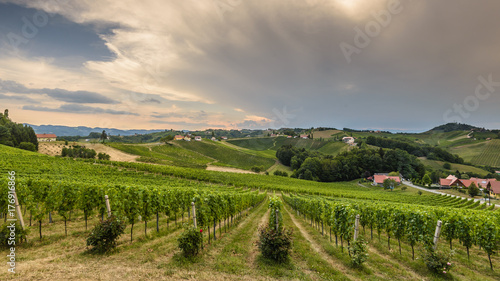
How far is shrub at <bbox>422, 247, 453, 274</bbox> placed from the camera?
8172 millimetres

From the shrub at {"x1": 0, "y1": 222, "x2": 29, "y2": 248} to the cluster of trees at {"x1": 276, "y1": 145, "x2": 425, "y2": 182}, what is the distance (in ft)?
299

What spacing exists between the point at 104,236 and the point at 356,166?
10876 cm

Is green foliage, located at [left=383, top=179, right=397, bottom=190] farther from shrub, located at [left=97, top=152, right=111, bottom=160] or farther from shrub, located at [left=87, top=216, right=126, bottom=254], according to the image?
shrub, located at [left=97, top=152, right=111, bottom=160]

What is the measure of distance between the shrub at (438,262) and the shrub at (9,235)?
17.4 metres

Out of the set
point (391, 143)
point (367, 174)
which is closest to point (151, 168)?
point (367, 174)

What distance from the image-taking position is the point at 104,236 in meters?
8.35

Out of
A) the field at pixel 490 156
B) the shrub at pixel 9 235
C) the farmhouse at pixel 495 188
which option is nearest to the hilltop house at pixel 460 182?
the farmhouse at pixel 495 188

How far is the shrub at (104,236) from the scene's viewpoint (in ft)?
27.2

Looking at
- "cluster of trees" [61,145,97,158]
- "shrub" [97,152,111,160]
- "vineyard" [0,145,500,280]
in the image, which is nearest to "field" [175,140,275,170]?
"shrub" [97,152,111,160]

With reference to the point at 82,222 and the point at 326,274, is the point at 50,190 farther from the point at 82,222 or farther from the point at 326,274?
the point at 326,274

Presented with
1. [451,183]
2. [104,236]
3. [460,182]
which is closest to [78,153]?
[104,236]

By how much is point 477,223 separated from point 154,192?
18.6 m

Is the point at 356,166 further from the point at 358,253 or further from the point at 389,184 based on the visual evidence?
the point at 358,253

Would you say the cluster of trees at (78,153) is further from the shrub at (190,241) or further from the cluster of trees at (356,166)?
the shrub at (190,241)
